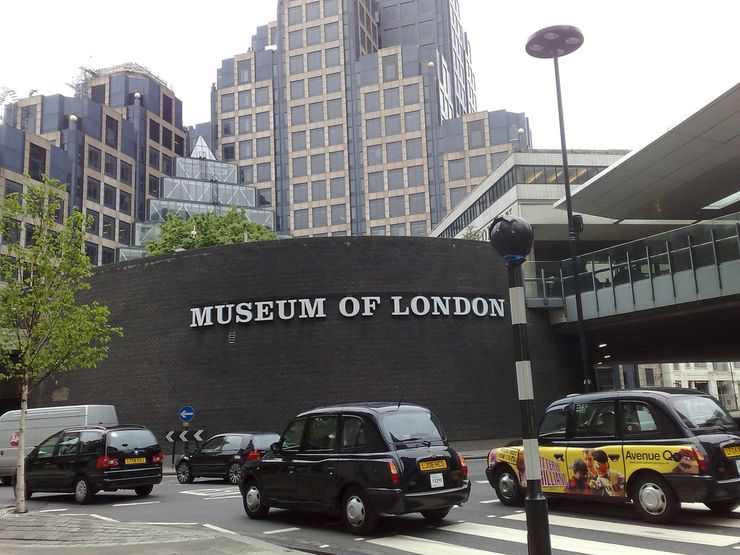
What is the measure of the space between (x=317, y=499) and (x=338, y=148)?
87.3 m

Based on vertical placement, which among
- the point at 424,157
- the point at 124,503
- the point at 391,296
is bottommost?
the point at 124,503

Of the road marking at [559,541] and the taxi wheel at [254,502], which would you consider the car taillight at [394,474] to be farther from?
the taxi wheel at [254,502]

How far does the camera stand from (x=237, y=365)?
2648 cm

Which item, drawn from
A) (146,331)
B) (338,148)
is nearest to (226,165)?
(338,148)

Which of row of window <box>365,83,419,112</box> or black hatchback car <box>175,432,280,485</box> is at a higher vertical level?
row of window <box>365,83,419,112</box>

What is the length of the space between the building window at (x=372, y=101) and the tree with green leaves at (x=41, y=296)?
268ft

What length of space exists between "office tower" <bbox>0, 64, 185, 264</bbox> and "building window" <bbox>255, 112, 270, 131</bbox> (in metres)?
11.5

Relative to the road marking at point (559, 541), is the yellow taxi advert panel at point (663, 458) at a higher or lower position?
higher

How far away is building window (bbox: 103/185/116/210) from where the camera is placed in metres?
83.8

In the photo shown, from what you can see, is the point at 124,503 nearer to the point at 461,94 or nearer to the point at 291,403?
the point at 291,403

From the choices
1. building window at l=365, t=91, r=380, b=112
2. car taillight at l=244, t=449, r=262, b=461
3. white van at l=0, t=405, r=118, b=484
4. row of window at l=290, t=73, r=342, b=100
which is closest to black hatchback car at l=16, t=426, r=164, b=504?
car taillight at l=244, t=449, r=262, b=461

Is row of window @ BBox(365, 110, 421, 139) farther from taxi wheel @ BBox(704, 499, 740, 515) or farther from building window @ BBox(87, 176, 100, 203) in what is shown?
taxi wheel @ BBox(704, 499, 740, 515)

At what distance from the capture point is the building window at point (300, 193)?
95.0 m

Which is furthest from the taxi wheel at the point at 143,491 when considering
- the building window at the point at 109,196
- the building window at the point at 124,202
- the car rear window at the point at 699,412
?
the building window at the point at 124,202
